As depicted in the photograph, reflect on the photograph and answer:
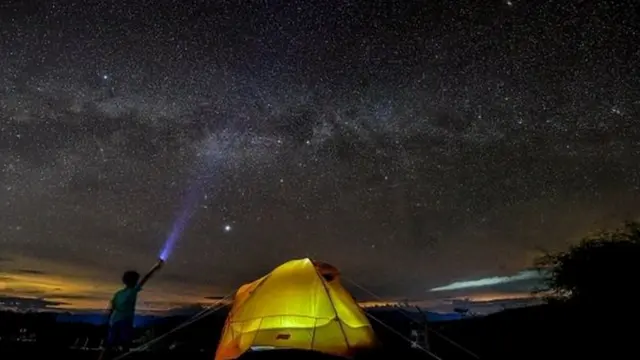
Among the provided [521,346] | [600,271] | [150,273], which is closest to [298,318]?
[150,273]

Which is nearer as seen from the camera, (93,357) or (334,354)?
(334,354)

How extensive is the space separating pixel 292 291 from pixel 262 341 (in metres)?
1.30

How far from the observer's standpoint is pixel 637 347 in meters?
15.1

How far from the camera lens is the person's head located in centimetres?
Result: 931

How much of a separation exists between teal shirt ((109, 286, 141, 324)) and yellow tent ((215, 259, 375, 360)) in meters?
2.36

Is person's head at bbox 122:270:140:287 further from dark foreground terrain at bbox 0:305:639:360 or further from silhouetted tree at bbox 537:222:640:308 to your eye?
silhouetted tree at bbox 537:222:640:308

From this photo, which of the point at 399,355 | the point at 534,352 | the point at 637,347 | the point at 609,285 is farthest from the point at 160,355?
the point at 609,285

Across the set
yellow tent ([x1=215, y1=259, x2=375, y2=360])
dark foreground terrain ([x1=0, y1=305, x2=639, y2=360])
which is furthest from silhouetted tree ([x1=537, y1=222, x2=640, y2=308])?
yellow tent ([x1=215, y1=259, x2=375, y2=360])

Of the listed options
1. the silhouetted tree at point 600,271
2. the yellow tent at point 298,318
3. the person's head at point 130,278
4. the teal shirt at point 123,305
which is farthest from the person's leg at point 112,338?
the silhouetted tree at point 600,271

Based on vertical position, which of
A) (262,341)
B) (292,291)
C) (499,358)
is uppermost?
(292,291)

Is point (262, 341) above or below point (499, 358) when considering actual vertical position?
above

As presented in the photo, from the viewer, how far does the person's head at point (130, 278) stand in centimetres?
931

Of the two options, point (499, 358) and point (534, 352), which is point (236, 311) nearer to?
point (499, 358)

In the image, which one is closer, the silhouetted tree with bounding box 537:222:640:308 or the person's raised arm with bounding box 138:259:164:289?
the person's raised arm with bounding box 138:259:164:289
